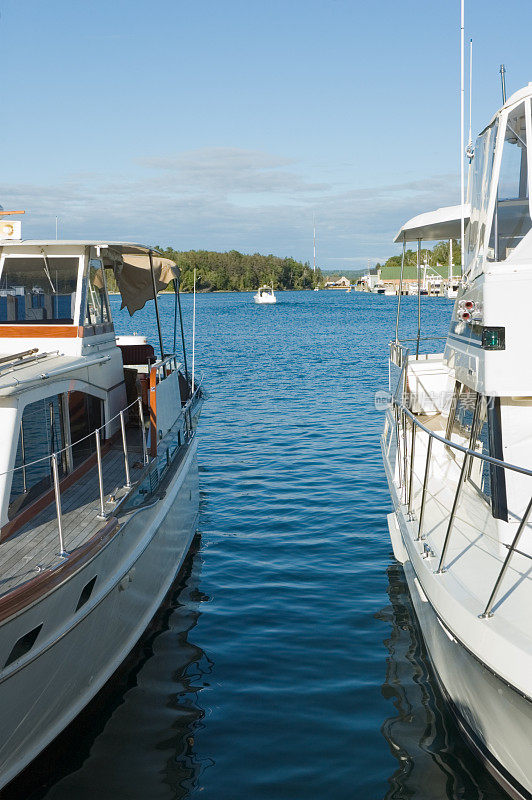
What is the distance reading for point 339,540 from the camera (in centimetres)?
1111

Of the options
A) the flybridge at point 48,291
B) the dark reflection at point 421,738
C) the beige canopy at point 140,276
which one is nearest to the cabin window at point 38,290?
the flybridge at point 48,291

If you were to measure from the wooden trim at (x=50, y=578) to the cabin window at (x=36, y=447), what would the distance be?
2.77 ft

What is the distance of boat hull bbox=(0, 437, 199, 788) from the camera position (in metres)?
5.35

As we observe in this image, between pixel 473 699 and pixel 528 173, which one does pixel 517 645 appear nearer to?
pixel 473 699

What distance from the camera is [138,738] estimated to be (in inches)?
257

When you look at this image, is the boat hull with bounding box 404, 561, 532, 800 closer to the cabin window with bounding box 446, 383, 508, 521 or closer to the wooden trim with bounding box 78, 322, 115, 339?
the cabin window with bounding box 446, 383, 508, 521

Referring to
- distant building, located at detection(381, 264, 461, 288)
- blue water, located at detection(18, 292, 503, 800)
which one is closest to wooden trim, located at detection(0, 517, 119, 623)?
blue water, located at detection(18, 292, 503, 800)

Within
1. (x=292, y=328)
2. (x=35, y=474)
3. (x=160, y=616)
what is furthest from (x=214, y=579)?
(x=292, y=328)

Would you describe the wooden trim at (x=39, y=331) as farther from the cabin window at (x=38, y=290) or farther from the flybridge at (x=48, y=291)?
the cabin window at (x=38, y=290)

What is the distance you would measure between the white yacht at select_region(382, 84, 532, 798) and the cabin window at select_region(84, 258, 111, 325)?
13.7 feet

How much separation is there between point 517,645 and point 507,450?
2212mm

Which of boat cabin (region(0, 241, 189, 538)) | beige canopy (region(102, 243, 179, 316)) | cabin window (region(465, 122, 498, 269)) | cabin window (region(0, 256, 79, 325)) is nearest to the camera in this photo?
boat cabin (region(0, 241, 189, 538))

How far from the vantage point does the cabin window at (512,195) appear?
7.02m

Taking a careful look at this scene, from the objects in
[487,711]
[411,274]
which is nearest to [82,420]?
[487,711]
